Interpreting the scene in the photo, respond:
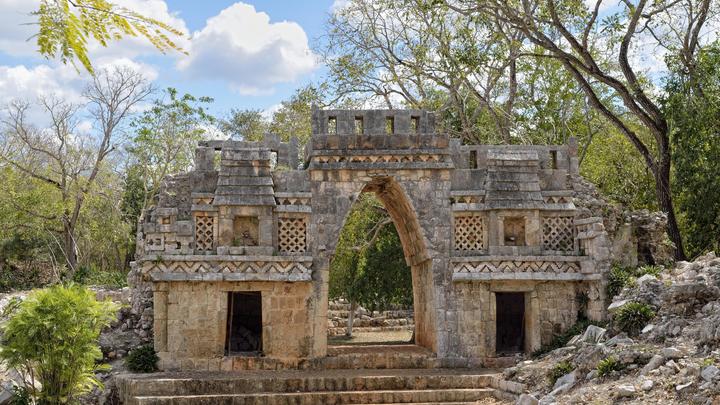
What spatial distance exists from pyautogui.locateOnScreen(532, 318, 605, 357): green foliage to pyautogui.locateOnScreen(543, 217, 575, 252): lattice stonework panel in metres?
1.46

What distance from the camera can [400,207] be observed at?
15945 millimetres

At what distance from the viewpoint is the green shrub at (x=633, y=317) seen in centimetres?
1167

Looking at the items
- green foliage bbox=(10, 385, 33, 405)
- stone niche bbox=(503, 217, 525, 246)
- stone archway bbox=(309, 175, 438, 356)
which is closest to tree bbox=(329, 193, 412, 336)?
stone archway bbox=(309, 175, 438, 356)

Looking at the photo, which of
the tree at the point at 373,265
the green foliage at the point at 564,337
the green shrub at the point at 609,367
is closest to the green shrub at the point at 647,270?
the green foliage at the point at 564,337

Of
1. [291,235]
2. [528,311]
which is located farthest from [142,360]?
[528,311]

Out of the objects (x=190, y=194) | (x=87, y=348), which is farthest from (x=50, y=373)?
(x=190, y=194)

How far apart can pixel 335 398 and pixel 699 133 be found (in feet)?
32.4

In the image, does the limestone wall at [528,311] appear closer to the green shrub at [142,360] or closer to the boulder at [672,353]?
the boulder at [672,353]

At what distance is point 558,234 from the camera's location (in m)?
15.0

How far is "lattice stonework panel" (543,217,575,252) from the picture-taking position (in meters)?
15.0

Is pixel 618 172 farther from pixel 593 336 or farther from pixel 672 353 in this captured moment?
pixel 672 353

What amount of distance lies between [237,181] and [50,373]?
484 centimetres

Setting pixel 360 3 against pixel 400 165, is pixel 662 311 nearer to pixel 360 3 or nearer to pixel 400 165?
pixel 400 165

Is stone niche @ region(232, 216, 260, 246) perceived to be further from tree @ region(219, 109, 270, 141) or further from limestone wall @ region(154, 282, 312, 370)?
tree @ region(219, 109, 270, 141)
